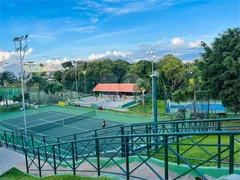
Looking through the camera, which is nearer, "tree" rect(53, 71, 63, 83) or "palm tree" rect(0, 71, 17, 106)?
"palm tree" rect(0, 71, 17, 106)

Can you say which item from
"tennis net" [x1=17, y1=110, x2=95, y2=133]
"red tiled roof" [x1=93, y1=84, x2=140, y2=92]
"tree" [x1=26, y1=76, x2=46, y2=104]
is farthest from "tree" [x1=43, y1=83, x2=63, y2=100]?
"tennis net" [x1=17, y1=110, x2=95, y2=133]

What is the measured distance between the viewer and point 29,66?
94.2 ft

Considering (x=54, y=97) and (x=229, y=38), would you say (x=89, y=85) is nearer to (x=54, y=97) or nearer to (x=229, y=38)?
(x=54, y=97)

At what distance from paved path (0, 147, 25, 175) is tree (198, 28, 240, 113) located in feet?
35.8

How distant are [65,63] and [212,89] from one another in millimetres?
33476

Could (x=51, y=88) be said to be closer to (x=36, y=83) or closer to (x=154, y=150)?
(x=36, y=83)

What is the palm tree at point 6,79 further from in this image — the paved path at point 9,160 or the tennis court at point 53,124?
the paved path at point 9,160

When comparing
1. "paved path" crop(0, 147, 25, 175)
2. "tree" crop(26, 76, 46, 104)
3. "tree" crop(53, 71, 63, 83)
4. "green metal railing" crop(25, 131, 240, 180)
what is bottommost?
"paved path" crop(0, 147, 25, 175)

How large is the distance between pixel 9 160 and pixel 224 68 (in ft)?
38.0

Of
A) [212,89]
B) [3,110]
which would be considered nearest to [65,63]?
[3,110]

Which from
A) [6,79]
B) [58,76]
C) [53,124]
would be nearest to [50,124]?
[53,124]

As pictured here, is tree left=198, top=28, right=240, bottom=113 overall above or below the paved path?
above

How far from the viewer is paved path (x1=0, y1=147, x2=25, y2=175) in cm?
546

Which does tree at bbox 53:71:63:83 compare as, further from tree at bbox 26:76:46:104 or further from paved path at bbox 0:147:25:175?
paved path at bbox 0:147:25:175
